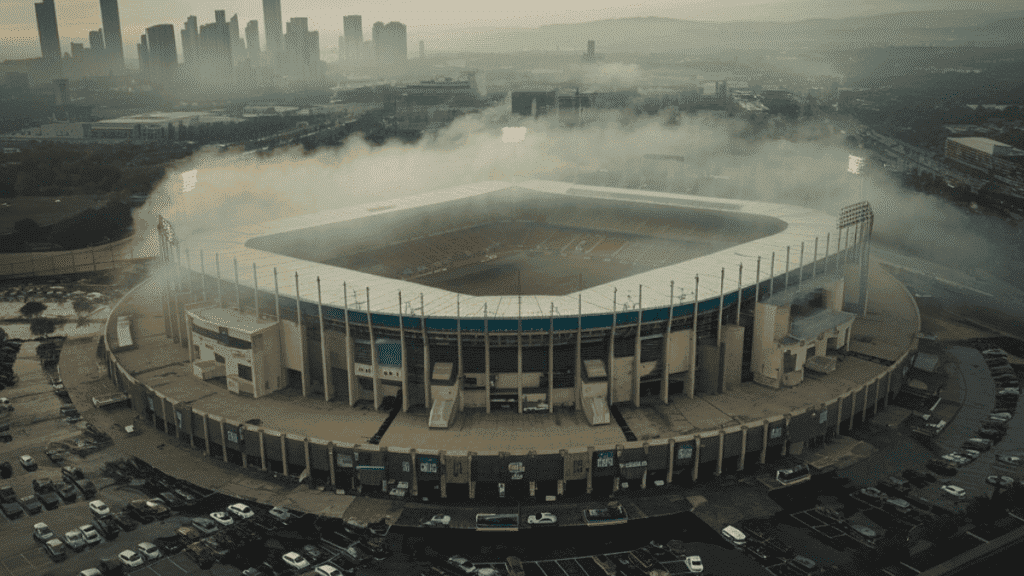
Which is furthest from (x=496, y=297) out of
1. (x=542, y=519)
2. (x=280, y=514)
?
(x=280, y=514)

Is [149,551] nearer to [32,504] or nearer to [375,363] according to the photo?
[32,504]

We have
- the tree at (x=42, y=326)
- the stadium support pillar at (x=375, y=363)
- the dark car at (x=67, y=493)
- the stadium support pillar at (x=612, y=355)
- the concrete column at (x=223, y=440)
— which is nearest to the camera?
the dark car at (x=67, y=493)

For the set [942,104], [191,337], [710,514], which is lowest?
[710,514]

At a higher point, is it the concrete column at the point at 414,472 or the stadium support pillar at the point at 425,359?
the stadium support pillar at the point at 425,359

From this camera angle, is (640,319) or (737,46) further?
(737,46)

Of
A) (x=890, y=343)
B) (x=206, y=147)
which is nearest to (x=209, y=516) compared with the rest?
(x=890, y=343)

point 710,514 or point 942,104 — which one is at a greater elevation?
point 942,104

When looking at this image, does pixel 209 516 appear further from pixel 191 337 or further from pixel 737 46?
pixel 737 46

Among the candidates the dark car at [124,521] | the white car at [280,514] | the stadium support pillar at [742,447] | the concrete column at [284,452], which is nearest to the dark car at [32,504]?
the dark car at [124,521]

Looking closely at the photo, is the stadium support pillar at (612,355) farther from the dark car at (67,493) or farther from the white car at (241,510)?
the dark car at (67,493)
